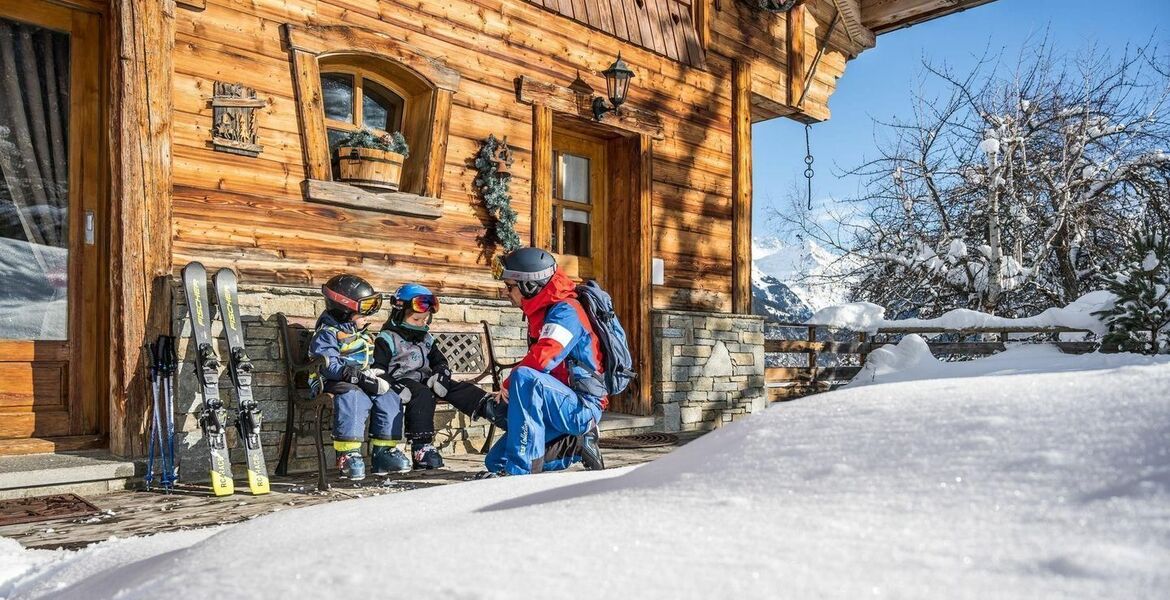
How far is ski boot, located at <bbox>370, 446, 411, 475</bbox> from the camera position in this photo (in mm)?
5250

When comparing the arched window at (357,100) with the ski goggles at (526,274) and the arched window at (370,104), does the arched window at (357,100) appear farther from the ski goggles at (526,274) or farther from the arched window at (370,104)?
the ski goggles at (526,274)

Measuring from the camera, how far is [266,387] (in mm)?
5367

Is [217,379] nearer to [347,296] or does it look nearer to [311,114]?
[347,296]

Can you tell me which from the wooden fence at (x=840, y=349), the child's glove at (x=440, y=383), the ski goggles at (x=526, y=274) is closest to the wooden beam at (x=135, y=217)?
the child's glove at (x=440, y=383)

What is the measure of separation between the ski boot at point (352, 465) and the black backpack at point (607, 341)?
4.98 feet

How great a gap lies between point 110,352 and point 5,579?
121 inches

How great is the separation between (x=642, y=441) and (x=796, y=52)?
5334 millimetres

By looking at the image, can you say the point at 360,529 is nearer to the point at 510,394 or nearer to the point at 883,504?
the point at 883,504

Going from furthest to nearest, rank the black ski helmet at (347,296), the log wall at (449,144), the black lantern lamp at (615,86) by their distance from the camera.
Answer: the black lantern lamp at (615,86)
the log wall at (449,144)
the black ski helmet at (347,296)

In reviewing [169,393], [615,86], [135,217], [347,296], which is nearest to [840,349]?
[615,86]

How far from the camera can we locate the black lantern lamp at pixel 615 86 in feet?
24.9

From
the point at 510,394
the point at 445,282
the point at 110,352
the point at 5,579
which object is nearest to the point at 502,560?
the point at 5,579

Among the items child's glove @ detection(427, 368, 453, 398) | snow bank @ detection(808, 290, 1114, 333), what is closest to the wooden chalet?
child's glove @ detection(427, 368, 453, 398)

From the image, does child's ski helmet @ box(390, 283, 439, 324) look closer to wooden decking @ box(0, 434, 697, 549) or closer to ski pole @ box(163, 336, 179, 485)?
wooden decking @ box(0, 434, 697, 549)
